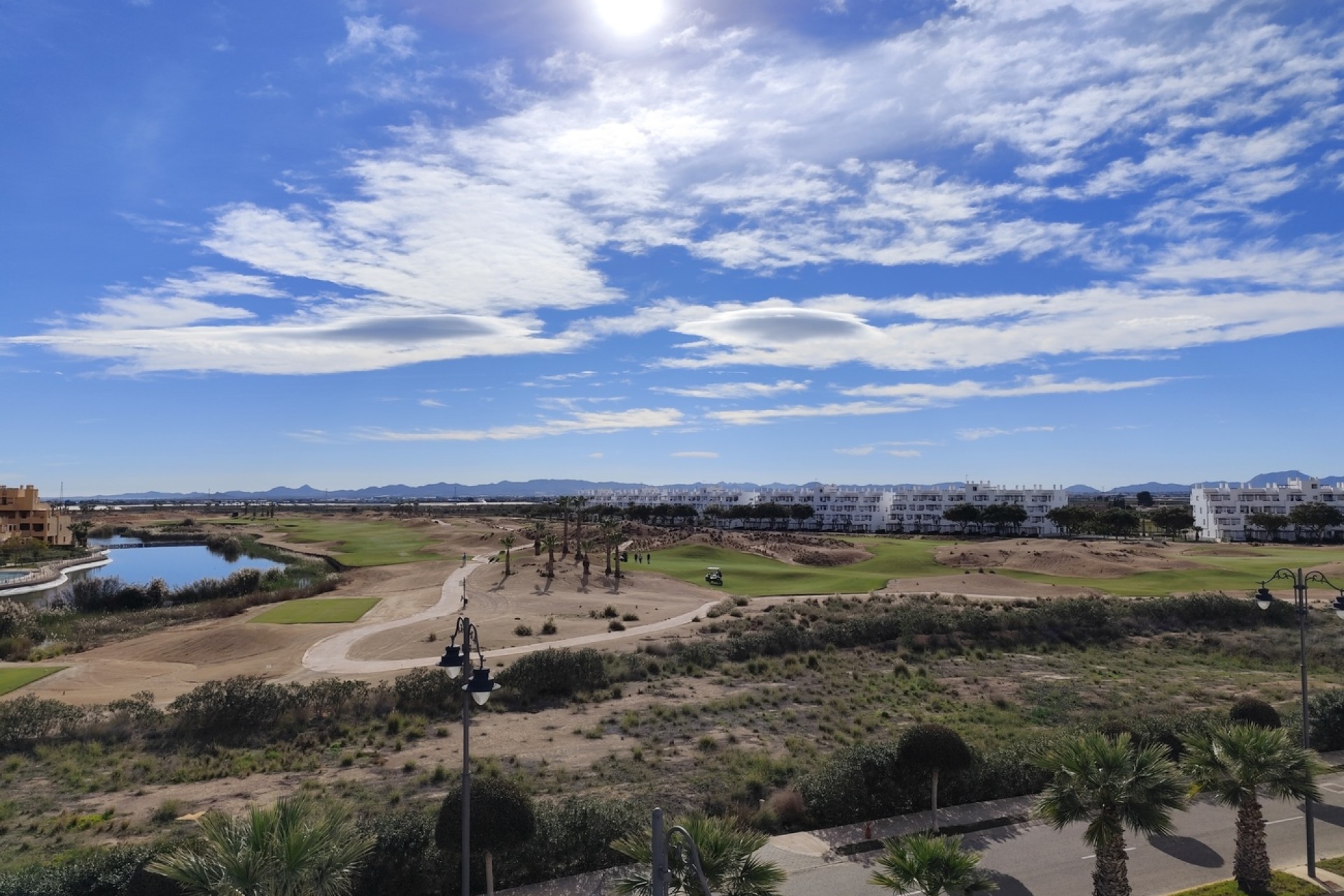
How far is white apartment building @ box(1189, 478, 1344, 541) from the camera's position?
11856 centimetres

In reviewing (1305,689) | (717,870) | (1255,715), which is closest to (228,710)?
(717,870)

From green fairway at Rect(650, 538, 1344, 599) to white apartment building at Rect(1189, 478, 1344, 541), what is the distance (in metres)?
29.9

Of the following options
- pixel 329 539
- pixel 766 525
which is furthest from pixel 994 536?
pixel 329 539

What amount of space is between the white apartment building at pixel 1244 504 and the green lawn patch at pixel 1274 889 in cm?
12423

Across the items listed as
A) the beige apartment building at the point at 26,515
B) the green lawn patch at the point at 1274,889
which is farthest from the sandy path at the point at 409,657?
the beige apartment building at the point at 26,515

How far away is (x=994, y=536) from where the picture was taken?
11669cm

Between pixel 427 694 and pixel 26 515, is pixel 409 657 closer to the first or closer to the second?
pixel 427 694

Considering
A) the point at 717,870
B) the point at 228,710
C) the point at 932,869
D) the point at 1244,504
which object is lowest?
the point at 228,710

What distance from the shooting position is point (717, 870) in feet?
34.6

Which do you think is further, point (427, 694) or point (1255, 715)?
point (427, 694)

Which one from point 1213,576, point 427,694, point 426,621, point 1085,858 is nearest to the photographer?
point 1085,858

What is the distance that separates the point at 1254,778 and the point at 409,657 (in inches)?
1252

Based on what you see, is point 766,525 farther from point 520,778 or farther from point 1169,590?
point 520,778

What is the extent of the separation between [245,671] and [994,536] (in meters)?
106
